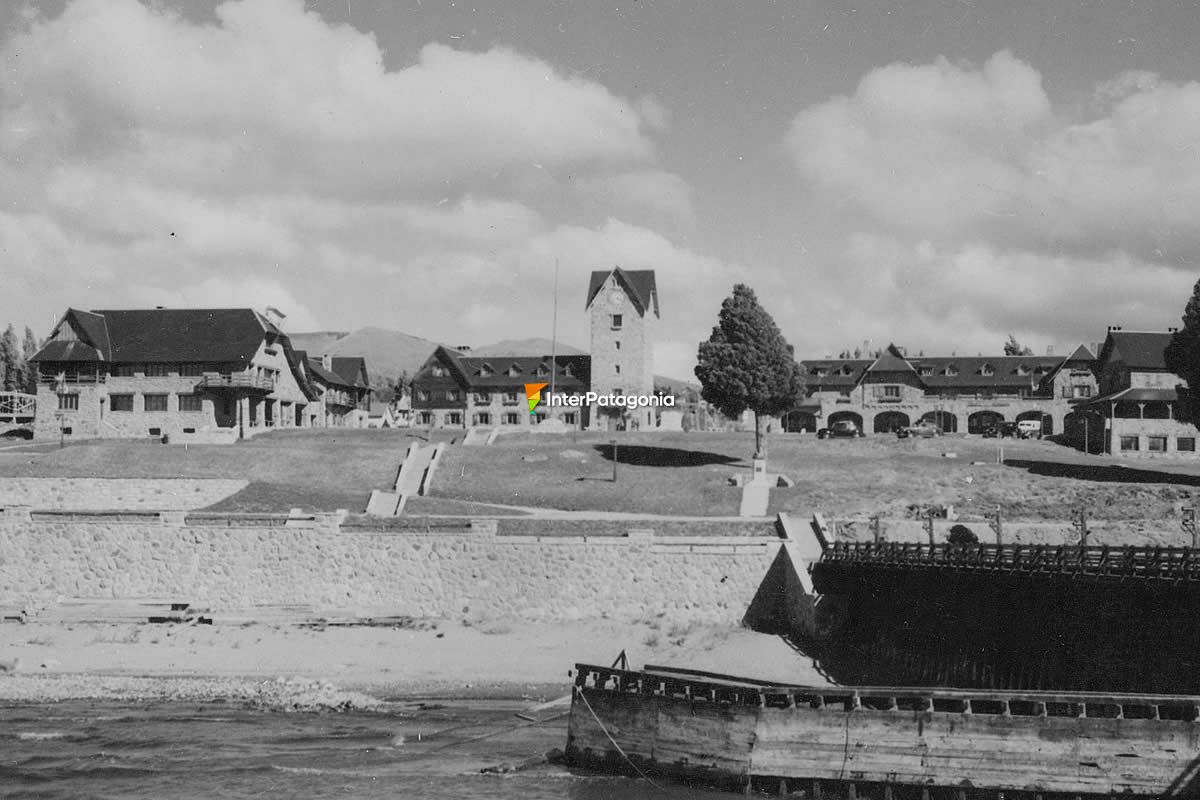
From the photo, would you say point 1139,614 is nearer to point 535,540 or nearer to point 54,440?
point 535,540

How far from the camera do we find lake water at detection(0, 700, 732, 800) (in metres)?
24.8

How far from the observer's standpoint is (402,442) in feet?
233

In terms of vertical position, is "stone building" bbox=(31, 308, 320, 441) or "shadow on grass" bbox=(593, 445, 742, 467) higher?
"stone building" bbox=(31, 308, 320, 441)

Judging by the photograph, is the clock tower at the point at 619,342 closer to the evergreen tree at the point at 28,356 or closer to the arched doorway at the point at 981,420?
the arched doorway at the point at 981,420

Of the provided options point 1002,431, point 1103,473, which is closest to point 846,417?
point 1002,431

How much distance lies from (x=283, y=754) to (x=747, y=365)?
39.8 m

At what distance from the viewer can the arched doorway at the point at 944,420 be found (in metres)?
103

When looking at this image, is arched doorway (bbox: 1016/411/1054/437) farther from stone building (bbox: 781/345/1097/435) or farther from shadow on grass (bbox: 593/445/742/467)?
shadow on grass (bbox: 593/445/742/467)

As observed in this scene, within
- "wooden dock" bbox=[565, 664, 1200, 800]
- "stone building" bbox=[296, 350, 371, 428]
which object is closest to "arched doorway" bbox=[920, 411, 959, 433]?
"stone building" bbox=[296, 350, 371, 428]

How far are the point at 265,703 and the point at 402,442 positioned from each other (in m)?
39.1

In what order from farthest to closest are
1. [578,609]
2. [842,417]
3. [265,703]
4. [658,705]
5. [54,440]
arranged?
[842,417] → [54,440] → [578,609] → [265,703] → [658,705]

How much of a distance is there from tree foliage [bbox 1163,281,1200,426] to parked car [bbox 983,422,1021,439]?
24.9 m

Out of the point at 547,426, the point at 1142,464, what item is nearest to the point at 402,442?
the point at 547,426

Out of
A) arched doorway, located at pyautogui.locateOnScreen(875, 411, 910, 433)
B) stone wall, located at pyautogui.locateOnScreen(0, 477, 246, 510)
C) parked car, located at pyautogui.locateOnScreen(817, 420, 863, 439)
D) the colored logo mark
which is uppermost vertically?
the colored logo mark
